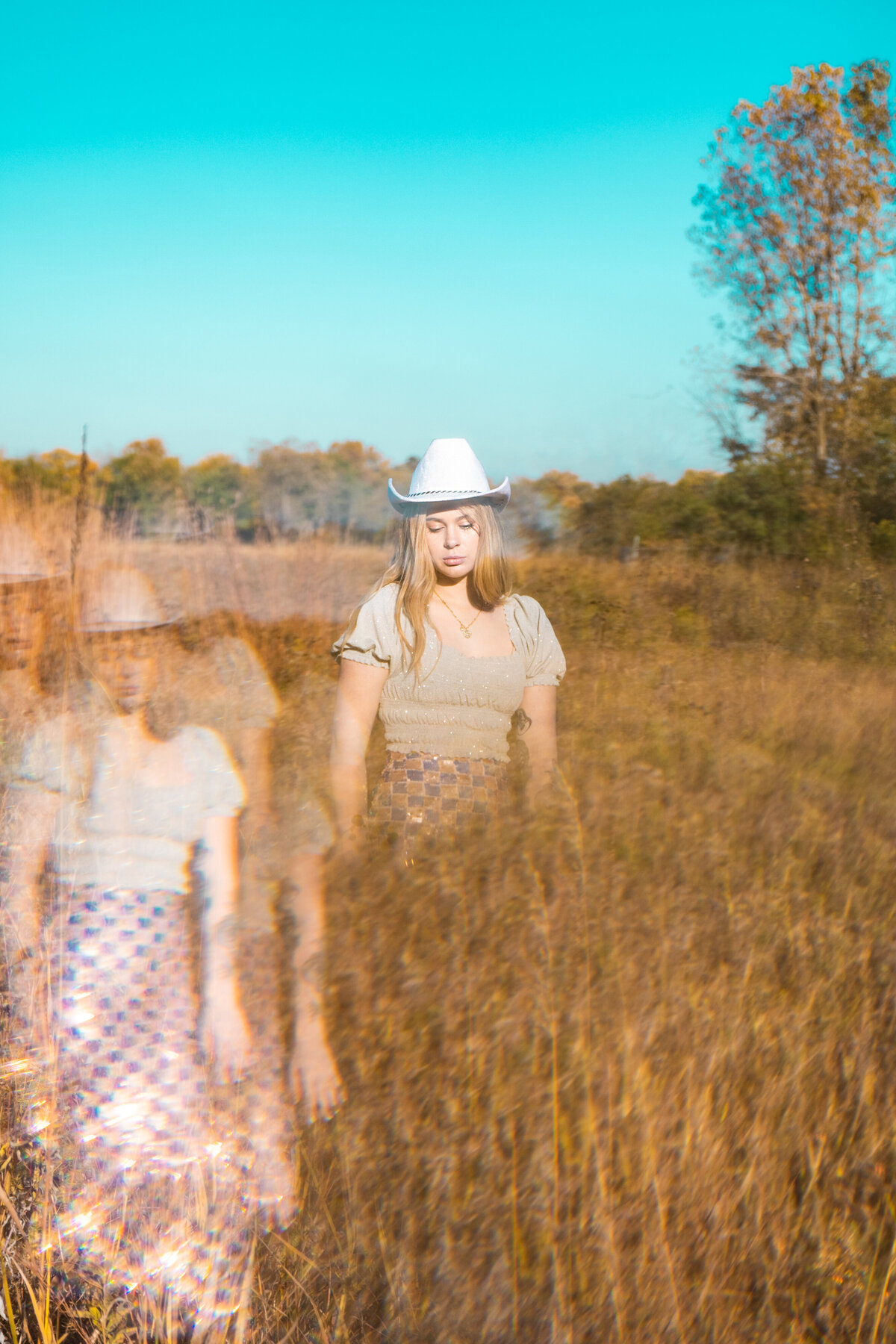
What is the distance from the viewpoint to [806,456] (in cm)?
810

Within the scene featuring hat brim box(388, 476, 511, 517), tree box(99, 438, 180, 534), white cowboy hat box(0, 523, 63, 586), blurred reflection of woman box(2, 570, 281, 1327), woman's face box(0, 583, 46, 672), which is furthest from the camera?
tree box(99, 438, 180, 534)

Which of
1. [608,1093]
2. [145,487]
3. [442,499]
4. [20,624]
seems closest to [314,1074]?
[608,1093]

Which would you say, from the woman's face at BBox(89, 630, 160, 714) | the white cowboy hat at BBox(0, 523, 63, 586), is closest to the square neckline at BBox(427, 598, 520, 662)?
the woman's face at BBox(89, 630, 160, 714)

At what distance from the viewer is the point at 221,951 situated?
1.66 m

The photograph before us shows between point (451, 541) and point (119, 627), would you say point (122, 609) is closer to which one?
point (119, 627)

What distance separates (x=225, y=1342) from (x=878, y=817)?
5.97 feet

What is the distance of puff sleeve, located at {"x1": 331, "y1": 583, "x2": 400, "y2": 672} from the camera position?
1.82 meters

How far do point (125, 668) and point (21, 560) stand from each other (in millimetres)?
1680

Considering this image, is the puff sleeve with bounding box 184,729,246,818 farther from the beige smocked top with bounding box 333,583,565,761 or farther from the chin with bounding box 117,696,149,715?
the beige smocked top with bounding box 333,583,565,761

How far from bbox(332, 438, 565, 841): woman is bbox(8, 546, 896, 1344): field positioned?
0.14 m

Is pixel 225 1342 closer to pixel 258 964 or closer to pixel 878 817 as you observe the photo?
pixel 258 964

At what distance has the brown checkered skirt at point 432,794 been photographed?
1787mm

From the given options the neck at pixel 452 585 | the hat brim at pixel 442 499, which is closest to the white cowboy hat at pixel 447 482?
the hat brim at pixel 442 499

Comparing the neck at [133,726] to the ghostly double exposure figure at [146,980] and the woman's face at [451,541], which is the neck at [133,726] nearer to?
the ghostly double exposure figure at [146,980]
